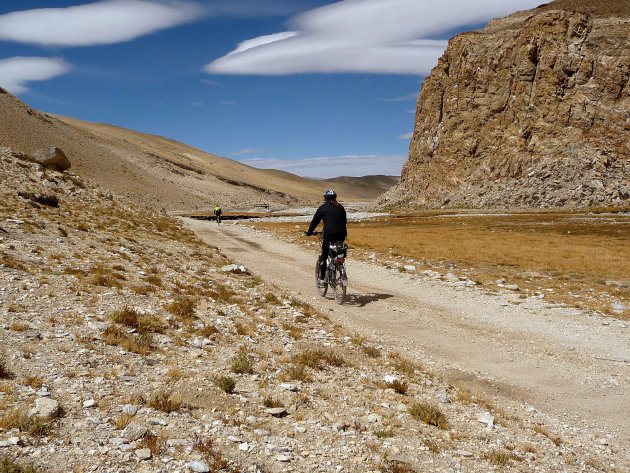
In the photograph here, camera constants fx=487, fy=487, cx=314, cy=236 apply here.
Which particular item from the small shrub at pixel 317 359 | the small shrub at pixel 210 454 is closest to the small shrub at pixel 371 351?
the small shrub at pixel 317 359

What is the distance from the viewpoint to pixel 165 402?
7.50m

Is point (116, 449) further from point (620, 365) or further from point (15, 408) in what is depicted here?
point (620, 365)

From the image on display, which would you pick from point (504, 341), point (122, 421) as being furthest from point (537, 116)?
point (122, 421)

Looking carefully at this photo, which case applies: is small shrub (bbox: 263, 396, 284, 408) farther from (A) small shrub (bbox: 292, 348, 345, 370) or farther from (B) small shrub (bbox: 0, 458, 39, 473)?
(B) small shrub (bbox: 0, 458, 39, 473)

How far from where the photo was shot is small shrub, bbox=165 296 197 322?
12650mm

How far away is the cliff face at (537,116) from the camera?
114 meters

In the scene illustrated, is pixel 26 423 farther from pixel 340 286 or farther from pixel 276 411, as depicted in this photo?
pixel 340 286

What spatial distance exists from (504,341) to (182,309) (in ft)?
29.2

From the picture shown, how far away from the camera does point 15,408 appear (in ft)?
21.9

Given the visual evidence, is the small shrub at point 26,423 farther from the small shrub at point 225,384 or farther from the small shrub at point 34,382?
the small shrub at point 225,384

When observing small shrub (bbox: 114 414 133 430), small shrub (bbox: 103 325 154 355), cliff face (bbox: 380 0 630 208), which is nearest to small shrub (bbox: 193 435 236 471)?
small shrub (bbox: 114 414 133 430)

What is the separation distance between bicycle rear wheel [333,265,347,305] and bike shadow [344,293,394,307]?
1.34 ft

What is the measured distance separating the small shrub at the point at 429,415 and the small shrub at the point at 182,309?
6.42 meters

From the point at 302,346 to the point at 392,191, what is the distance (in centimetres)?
14539
